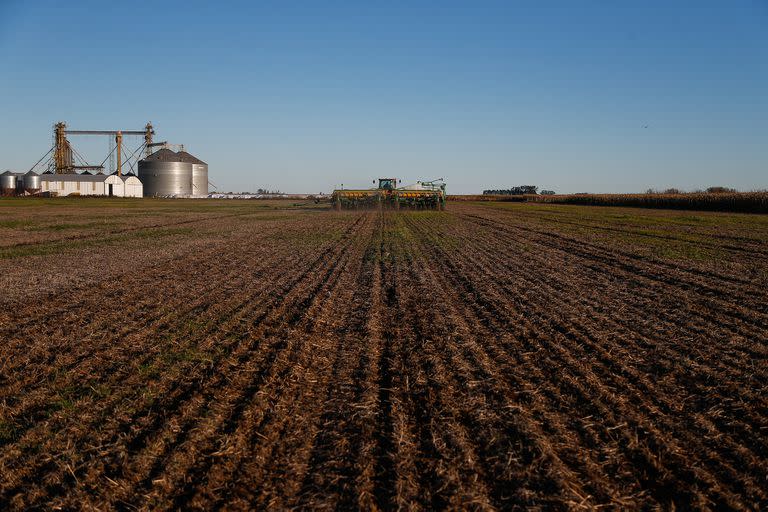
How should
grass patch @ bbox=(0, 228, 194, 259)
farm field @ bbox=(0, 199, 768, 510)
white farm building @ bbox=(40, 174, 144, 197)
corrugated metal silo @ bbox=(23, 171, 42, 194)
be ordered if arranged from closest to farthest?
farm field @ bbox=(0, 199, 768, 510)
grass patch @ bbox=(0, 228, 194, 259)
corrugated metal silo @ bbox=(23, 171, 42, 194)
white farm building @ bbox=(40, 174, 144, 197)

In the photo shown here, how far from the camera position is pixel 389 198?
42125 mm

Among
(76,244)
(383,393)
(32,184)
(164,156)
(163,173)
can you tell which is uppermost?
(164,156)

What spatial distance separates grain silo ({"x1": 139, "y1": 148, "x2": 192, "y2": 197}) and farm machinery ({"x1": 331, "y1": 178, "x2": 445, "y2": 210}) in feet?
172

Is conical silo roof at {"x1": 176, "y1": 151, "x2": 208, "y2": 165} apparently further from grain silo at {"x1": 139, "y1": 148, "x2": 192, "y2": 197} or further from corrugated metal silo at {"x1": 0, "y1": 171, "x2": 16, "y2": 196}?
corrugated metal silo at {"x1": 0, "y1": 171, "x2": 16, "y2": 196}

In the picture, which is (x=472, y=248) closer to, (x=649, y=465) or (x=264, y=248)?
(x=264, y=248)

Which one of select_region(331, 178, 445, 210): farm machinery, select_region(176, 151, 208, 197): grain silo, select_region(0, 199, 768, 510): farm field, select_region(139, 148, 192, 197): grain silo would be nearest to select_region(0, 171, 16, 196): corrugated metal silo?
select_region(139, 148, 192, 197): grain silo

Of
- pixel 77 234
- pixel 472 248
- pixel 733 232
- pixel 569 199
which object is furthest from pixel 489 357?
pixel 569 199

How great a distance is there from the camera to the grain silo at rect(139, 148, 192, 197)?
84.3 m

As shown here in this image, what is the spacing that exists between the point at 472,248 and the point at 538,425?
41.0 ft

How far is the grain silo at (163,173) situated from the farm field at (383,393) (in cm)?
8054

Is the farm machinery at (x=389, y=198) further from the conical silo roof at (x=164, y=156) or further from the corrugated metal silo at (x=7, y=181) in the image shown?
the corrugated metal silo at (x=7, y=181)

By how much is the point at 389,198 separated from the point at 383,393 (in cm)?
3780

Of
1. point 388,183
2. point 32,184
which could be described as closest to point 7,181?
point 32,184

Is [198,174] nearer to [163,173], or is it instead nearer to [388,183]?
[163,173]
